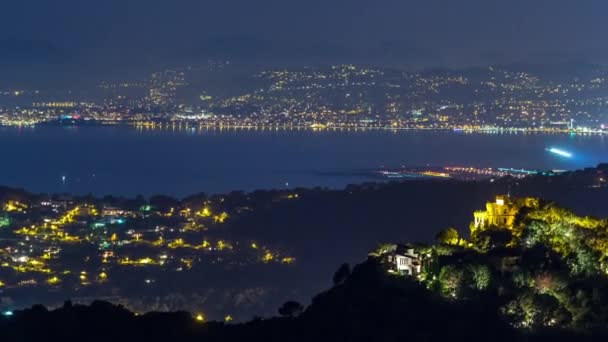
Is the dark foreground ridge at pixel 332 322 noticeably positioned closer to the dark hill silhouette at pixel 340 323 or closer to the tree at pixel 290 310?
the dark hill silhouette at pixel 340 323

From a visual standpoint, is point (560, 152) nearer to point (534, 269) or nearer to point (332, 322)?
point (534, 269)

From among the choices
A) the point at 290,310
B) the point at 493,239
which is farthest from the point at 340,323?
the point at 493,239

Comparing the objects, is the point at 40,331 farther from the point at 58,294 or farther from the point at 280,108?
the point at 280,108

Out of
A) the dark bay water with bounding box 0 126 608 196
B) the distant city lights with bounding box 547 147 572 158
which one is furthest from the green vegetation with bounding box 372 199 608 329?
the distant city lights with bounding box 547 147 572 158

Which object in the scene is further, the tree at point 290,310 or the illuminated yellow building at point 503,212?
the illuminated yellow building at point 503,212

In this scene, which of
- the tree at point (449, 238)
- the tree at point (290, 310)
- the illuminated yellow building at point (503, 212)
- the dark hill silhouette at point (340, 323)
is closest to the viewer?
the dark hill silhouette at point (340, 323)

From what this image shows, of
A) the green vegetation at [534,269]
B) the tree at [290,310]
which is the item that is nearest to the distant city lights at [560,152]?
the green vegetation at [534,269]

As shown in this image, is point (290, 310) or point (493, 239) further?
point (493, 239)
